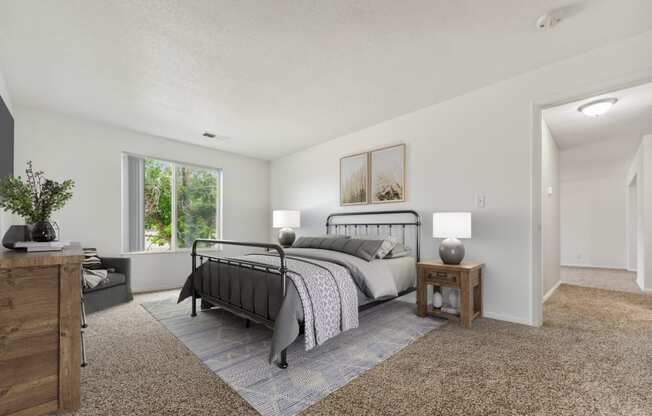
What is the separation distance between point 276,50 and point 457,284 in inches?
104

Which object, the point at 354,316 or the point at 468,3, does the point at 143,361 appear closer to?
the point at 354,316

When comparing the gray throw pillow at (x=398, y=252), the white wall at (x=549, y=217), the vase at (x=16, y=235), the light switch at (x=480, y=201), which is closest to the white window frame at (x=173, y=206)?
the vase at (x=16, y=235)

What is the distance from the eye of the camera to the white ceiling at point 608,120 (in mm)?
3186

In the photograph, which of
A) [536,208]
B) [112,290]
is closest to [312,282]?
[536,208]

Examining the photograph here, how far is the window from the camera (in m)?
4.32

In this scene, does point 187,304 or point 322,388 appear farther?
point 187,304

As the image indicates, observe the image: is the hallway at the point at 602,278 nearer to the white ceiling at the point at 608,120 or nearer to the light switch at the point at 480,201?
the white ceiling at the point at 608,120

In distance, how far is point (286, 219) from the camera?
495 cm

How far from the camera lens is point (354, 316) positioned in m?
2.38

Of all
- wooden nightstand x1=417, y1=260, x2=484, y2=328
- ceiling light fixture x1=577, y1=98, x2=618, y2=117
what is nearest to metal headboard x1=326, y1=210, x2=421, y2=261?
wooden nightstand x1=417, y1=260, x2=484, y2=328

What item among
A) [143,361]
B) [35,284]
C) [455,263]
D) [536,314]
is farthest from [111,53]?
[536,314]

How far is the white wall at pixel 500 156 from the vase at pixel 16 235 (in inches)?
139

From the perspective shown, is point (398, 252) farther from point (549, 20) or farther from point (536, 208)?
point (549, 20)

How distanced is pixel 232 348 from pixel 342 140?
3358mm
